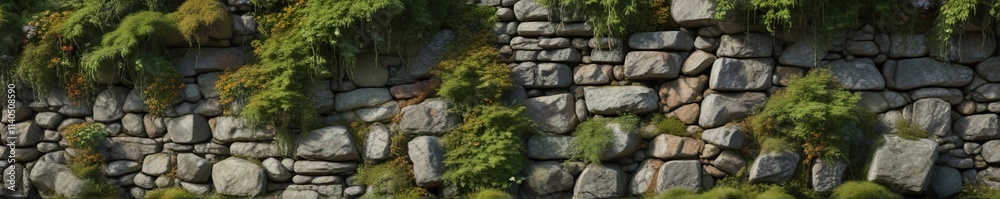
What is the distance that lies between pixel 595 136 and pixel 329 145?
2.76 m

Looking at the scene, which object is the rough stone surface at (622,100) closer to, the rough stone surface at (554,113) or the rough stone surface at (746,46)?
the rough stone surface at (554,113)

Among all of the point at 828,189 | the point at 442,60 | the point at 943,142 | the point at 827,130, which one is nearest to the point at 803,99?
the point at 827,130

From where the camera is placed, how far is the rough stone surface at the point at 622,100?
9180mm

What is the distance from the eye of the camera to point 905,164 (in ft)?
28.3

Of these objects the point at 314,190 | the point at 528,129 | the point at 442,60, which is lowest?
the point at 314,190

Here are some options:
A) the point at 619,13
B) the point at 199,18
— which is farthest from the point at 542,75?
the point at 199,18

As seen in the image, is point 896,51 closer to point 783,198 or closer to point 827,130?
point 827,130

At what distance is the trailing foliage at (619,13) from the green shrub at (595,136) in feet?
2.96

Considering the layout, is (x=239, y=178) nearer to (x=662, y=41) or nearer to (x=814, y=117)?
(x=662, y=41)

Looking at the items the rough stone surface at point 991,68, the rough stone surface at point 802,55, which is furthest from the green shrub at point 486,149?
the rough stone surface at point 991,68

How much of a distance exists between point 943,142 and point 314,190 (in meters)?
6.47

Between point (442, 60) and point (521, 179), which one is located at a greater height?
point (442, 60)

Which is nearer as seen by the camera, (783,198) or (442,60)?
(783,198)

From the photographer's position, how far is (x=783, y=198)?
848 centimetres
